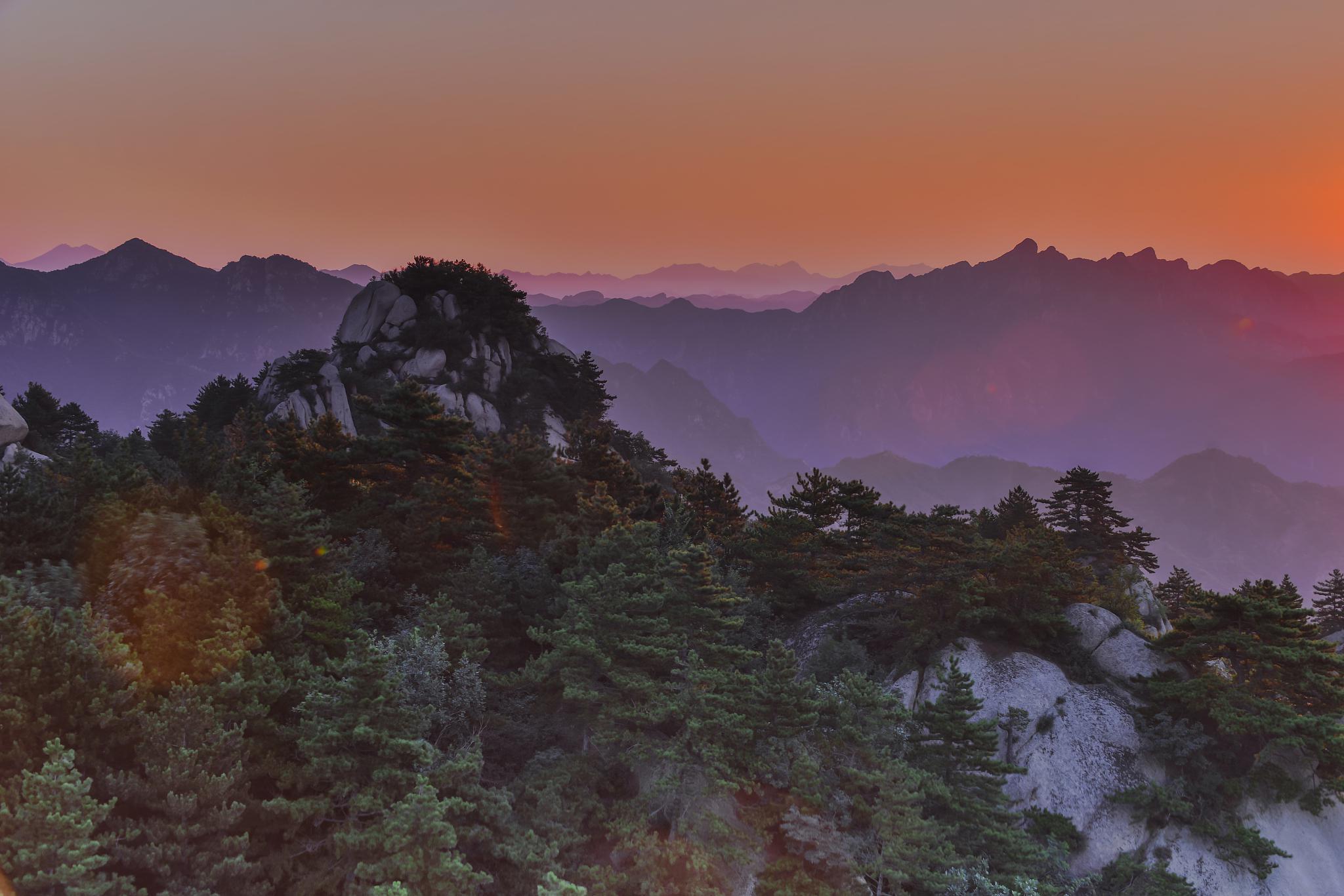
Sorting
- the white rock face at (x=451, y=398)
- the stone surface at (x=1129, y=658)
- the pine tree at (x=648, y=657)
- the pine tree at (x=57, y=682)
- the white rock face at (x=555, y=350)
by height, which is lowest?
the pine tree at (x=57, y=682)

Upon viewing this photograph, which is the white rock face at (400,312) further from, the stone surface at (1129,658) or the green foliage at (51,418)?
the stone surface at (1129,658)

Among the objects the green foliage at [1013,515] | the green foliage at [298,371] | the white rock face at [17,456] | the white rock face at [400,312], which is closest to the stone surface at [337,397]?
the green foliage at [298,371]

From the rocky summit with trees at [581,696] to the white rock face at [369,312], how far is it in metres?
32.8

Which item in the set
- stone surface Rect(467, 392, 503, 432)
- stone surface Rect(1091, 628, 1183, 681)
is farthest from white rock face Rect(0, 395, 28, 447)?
stone surface Rect(1091, 628, 1183, 681)

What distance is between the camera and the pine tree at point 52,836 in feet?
36.6

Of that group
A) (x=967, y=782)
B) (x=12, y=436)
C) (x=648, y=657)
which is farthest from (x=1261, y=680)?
(x=12, y=436)

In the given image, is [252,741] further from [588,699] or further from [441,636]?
[588,699]

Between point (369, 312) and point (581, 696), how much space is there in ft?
209

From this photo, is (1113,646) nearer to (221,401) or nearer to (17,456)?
(17,456)

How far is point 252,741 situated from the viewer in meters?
15.2

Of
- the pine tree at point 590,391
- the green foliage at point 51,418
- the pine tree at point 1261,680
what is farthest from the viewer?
the pine tree at point 590,391

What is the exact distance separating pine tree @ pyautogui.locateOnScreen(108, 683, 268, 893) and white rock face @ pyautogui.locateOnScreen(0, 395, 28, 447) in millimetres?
30567

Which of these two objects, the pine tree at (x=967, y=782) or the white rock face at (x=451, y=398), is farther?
the white rock face at (x=451, y=398)

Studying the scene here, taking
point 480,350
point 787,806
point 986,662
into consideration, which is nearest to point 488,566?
point 787,806
